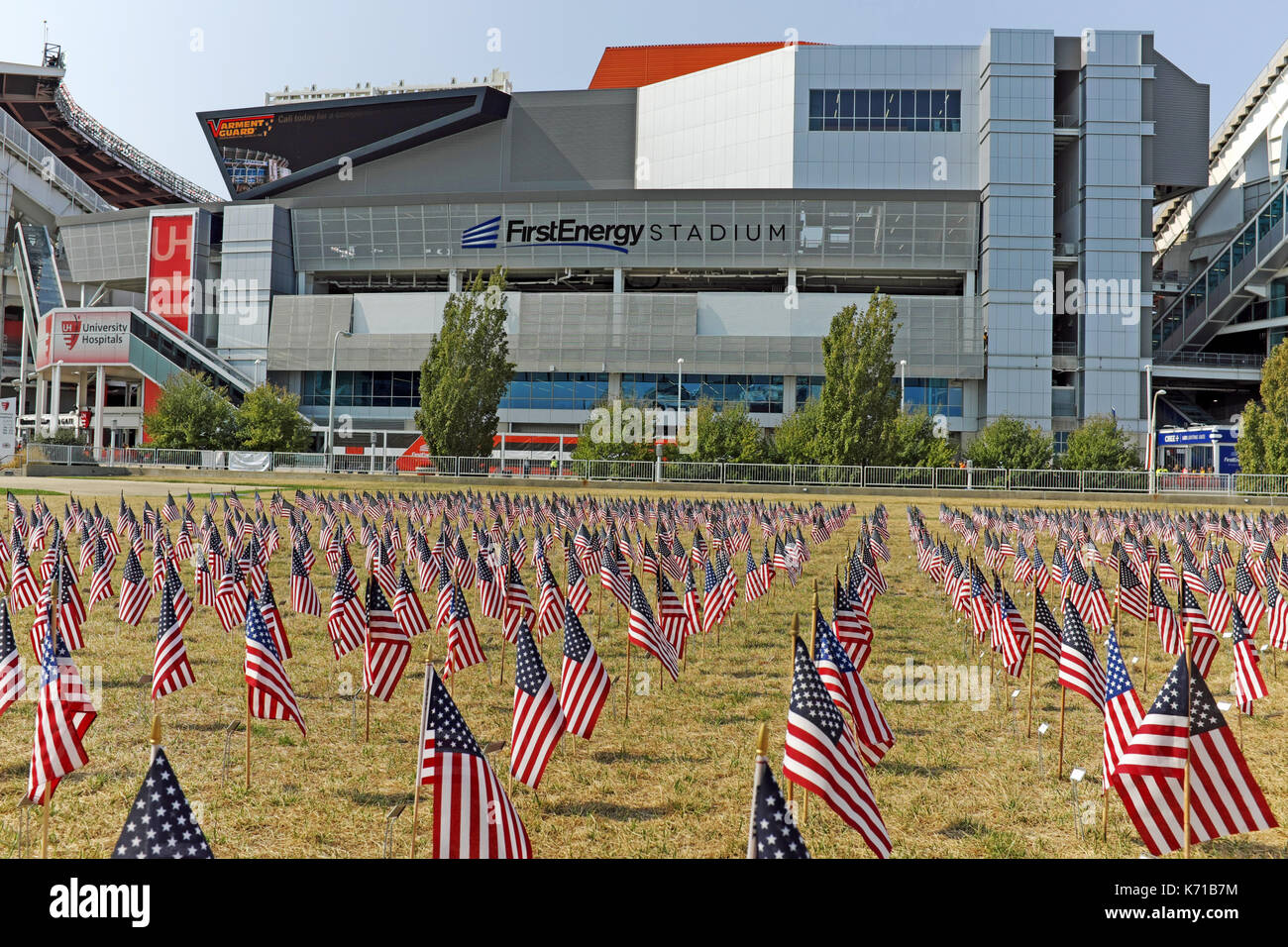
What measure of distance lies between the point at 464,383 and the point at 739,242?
3539 cm

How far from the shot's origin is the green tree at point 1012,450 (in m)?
63.7

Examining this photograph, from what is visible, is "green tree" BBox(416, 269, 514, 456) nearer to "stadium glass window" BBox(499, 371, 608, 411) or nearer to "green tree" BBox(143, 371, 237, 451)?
"green tree" BBox(143, 371, 237, 451)

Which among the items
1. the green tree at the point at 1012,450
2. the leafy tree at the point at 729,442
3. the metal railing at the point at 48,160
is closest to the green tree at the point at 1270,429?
the green tree at the point at 1012,450

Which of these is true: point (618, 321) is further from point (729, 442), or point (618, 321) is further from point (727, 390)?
point (729, 442)

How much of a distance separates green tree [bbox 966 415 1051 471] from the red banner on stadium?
68.9 m

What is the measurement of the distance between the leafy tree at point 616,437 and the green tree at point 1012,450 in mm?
21856

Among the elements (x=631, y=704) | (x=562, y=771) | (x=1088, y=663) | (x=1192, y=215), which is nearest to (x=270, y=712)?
(x=562, y=771)

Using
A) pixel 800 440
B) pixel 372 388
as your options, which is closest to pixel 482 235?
pixel 372 388

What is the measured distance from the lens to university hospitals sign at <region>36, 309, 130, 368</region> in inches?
2987

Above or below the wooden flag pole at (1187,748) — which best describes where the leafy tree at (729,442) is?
above

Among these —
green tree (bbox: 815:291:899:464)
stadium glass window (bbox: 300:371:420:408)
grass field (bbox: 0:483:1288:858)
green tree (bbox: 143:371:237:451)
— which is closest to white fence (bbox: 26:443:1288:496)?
green tree (bbox: 815:291:899:464)

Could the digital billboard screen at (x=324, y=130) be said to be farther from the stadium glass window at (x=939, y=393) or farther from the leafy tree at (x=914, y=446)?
the leafy tree at (x=914, y=446)

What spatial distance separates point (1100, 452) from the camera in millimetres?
62688
